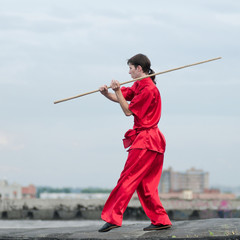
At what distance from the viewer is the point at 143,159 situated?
8.07 m

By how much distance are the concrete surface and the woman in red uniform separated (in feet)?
0.71

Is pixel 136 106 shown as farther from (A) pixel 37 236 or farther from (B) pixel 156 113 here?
(A) pixel 37 236

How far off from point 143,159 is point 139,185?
0.39m

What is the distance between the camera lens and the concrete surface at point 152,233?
790cm

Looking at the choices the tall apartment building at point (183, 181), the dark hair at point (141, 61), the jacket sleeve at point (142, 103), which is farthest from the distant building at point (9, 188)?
the jacket sleeve at point (142, 103)

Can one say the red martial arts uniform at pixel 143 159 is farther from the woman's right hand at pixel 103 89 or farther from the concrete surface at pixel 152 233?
the woman's right hand at pixel 103 89

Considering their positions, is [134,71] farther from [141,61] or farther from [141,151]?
[141,151]

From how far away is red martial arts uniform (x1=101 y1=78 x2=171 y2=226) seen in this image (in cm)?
808

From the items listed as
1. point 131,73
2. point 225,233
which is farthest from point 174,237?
point 131,73

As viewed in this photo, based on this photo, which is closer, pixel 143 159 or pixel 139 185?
pixel 143 159

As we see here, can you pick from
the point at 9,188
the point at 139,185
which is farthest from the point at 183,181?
the point at 139,185

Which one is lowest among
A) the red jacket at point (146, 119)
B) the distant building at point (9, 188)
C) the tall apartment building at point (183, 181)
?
the red jacket at point (146, 119)

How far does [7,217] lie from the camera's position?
22.6 m

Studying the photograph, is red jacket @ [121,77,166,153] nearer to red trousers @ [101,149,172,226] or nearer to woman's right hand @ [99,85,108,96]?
red trousers @ [101,149,172,226]
